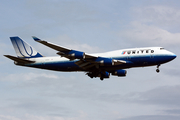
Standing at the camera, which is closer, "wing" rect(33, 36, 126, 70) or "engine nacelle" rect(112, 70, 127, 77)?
"wing" rect(33, 36, 126, 70)

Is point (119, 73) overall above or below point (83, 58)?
below

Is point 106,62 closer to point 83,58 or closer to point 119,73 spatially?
point 83,58

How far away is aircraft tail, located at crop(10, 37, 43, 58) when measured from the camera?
65.1 metres

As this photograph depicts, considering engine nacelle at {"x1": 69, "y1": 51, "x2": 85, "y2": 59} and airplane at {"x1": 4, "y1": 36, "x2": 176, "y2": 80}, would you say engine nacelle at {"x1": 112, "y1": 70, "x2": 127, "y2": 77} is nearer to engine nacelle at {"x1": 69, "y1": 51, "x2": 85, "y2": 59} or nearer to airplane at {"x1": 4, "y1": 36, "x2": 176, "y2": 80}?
airplane at {"x1": 4, "y1": 36, "x2": 176, "y2": 80}

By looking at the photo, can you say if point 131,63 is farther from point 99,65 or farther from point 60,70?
point 60,70

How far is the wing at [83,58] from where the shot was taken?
5268cm

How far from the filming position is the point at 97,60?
56875mm

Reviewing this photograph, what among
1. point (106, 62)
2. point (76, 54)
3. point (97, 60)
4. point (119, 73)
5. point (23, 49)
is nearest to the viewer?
point (76, 54)

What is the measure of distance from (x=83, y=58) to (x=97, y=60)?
3.57 m

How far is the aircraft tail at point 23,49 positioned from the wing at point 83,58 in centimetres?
1198

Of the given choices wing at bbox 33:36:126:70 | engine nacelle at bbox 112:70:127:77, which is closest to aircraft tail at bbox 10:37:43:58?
wing at bbox 33:36:126:70

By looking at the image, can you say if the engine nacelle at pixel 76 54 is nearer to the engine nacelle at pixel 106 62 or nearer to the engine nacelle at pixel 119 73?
the engine nacelle at pixel 106 62

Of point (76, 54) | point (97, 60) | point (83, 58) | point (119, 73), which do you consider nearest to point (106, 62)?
point (97, 60)

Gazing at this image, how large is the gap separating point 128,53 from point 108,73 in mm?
10947
